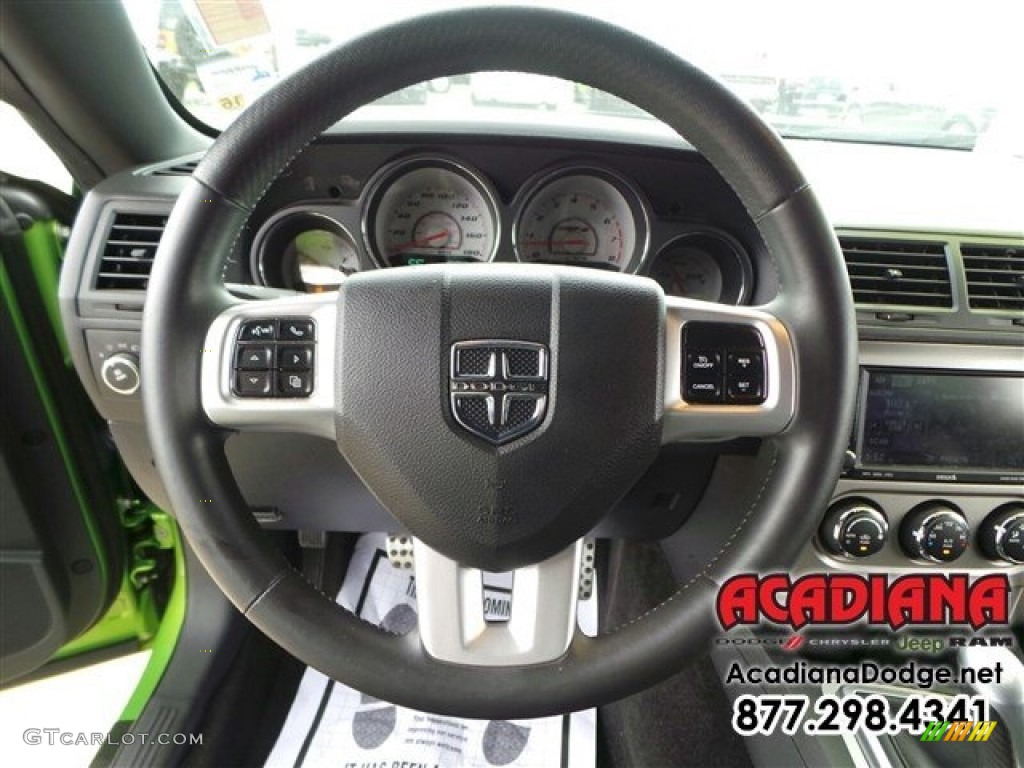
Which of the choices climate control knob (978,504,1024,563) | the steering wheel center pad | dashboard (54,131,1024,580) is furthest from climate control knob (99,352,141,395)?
climate control knob (978,504,1024,563)

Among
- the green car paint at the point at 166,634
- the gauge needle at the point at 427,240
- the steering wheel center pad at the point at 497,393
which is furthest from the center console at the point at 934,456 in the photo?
the green car paint at the point at 166,634

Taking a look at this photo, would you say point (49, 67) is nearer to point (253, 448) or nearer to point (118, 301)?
point (118, 301)

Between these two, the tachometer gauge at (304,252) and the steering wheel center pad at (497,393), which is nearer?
the steering wheel center pad at (497,393)

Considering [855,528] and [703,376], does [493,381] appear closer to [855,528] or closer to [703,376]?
[703,376]

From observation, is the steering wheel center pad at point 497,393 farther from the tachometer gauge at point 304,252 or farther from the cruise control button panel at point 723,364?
the tachometer gauge at point 304,252

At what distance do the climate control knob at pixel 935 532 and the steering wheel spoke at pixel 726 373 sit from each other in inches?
20.7

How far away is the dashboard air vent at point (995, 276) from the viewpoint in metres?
1.05

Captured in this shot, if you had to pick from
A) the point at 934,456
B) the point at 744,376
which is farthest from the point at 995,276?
the point at 744,376

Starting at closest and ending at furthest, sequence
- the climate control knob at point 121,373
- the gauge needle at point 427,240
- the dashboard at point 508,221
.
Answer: the climate control knob at point 121,373 → the dashboard at point 508,221 → the gauge needle at point 427,240

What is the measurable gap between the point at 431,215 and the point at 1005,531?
1011 millimetres

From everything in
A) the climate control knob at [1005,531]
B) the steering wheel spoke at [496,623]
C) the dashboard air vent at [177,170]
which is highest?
the dashboard air vent at [177,170]

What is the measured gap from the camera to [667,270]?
1253 mm

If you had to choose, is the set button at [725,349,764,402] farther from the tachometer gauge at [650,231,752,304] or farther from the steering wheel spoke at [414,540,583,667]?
the tachometer gauge at [650,231,752,304]

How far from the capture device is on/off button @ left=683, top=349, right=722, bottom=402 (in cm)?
72
